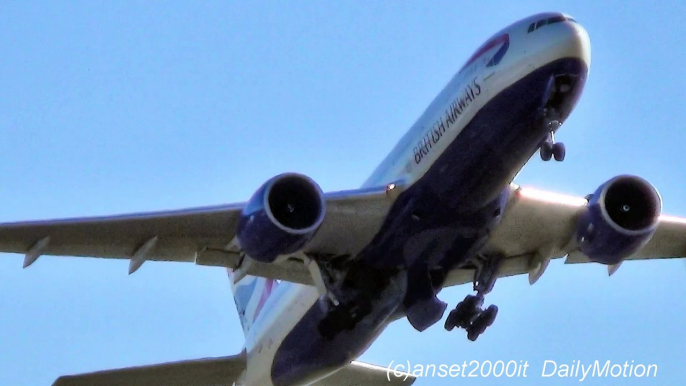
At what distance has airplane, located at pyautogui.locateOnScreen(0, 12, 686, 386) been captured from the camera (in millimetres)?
23266

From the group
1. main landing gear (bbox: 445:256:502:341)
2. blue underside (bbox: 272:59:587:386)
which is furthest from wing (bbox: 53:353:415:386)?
main landing gear (bbox: 445:256:502:341)

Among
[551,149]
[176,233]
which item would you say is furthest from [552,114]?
[176,233]

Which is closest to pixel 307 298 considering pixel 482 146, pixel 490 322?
pixel 490 322

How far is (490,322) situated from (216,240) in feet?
19.1

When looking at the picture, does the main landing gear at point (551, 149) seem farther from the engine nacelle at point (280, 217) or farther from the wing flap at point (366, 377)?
the wing flap at point (366, 377)

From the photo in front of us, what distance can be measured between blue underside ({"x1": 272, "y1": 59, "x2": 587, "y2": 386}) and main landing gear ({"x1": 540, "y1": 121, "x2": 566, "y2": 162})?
166 mm

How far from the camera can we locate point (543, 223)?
2653cm

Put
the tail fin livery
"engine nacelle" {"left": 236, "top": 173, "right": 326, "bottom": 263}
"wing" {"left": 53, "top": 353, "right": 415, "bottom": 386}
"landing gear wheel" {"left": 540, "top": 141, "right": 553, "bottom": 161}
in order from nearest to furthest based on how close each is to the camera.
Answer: "engine nacelle" {"left": 236, "top": 173, "right": 326, "bottom": 263}, "landing gear wheel" {"left": 540, "top": 141, "right": 553, "bottom": 161}, "wing" {"left": 53, "top": 353, "right": 415, "bottom": 386}, the tail fin livery

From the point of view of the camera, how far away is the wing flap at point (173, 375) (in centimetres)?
2622

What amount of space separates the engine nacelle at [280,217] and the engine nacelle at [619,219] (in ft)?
18.1

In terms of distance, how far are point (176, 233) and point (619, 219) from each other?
8.61m

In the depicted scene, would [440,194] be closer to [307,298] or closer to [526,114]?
[526,114]

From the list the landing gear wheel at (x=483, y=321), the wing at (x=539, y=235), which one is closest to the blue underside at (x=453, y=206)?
the landing gear wheel at (x=483, y=321)

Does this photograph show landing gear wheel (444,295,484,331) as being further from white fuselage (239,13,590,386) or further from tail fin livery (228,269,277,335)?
tail fin livery (228,269,277,335)
